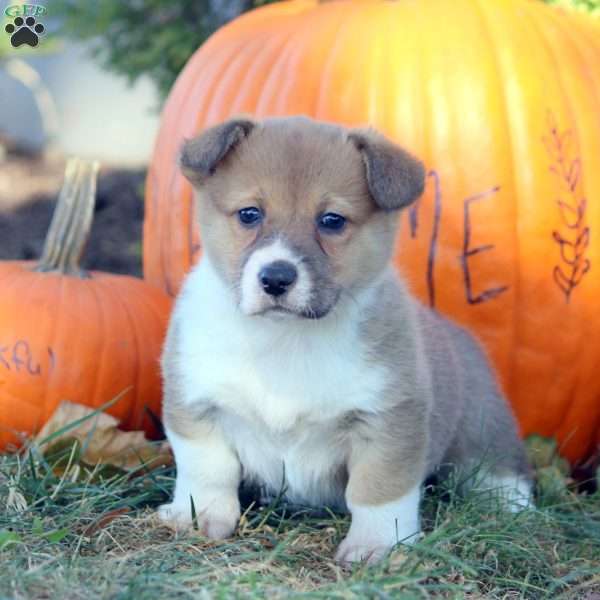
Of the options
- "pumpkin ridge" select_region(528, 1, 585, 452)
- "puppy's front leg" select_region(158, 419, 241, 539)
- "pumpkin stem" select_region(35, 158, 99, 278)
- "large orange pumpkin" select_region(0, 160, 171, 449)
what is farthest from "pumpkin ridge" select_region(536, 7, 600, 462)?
"pumpkin stem" select_region(35, 158, 99, 278)

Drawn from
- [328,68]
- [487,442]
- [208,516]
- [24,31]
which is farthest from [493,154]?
[24,31]

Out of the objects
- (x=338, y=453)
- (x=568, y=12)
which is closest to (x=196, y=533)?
(x=338, y=453)

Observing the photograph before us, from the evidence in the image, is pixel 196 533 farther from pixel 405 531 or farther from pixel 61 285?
pixel 61 285

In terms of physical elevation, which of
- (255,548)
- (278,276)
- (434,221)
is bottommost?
(255,548)

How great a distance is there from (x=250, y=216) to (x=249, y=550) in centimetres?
98

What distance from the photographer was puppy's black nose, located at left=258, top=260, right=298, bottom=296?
2.78 metres

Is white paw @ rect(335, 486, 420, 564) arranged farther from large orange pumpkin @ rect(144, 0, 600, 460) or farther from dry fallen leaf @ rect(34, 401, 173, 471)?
large orange pumpkin @ rect(144, 0, 600, 460)

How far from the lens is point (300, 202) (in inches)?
116

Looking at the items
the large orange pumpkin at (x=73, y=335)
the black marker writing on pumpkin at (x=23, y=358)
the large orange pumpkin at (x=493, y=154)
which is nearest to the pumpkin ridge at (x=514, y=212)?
the large orange pumpkin at (x=493, y=154)

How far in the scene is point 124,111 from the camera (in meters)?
9.09

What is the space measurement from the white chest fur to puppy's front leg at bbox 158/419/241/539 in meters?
0.06

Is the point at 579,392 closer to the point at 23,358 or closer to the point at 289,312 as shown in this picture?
the point at 289,312

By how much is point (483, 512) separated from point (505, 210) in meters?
1.35

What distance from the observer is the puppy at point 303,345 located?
2.97 metres
